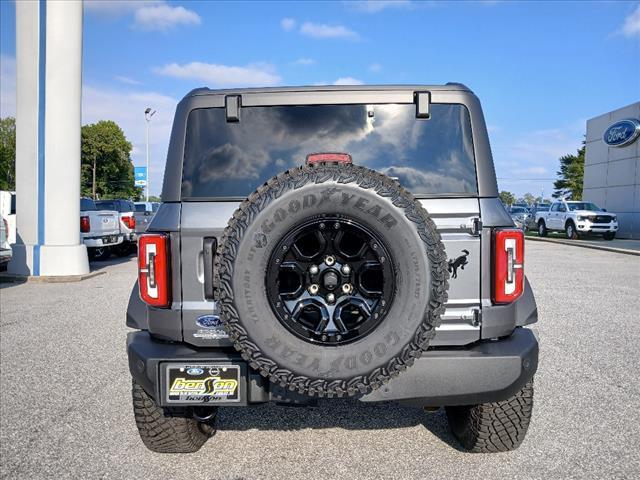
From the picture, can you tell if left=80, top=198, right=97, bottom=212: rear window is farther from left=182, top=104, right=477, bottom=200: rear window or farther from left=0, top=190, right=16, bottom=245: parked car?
left=182, top=104, right=477, bottom=200: rear window

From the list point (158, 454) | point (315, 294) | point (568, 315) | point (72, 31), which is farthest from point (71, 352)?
point (72, 31)

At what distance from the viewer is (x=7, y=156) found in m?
63.5

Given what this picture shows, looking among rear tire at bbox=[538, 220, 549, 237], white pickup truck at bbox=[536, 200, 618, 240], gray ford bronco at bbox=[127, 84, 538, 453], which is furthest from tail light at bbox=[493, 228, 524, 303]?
rear tire at bbox=[538, 220, 549, 237]

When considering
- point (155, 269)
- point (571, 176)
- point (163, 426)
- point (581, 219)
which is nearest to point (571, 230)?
point (581, 219)

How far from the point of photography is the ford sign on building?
27.6m

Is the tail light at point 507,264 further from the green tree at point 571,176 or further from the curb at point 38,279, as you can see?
the green tree at point 571,176

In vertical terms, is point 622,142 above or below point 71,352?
above

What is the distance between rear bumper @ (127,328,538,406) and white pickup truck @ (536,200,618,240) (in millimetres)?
24865

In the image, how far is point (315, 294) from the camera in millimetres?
2436

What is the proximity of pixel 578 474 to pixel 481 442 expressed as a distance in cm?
51

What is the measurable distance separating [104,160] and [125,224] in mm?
Answer: 63163

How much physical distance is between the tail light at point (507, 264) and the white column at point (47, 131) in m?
10.6

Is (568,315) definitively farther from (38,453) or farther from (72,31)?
(72,31)

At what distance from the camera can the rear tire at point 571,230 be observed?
Result: 82.9 feet
